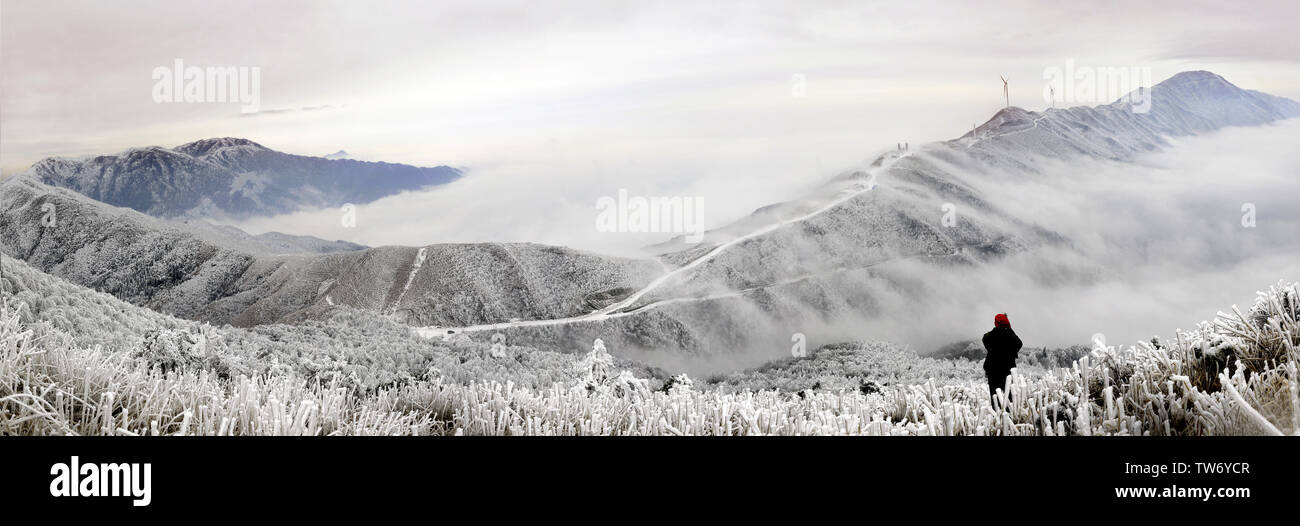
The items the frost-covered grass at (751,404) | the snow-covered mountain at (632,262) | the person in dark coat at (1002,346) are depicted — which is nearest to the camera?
the frost-covered grass at (751,404)

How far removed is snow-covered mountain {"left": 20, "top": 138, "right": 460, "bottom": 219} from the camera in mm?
11852

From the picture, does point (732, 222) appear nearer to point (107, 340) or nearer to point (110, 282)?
point (107, 340)

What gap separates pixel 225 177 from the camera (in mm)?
12516

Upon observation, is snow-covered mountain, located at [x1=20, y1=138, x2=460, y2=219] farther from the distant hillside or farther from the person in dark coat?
the person in dark coat

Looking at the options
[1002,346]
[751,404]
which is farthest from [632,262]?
[1002,346]

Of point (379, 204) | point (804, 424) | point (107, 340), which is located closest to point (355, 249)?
point (379, 204)

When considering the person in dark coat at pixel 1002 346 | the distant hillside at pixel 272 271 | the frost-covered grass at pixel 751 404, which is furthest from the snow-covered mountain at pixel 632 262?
the person in dark coat at pixel 1002 346

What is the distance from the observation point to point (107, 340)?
6625 mm

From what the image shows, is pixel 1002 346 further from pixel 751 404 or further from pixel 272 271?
pixel 272 271

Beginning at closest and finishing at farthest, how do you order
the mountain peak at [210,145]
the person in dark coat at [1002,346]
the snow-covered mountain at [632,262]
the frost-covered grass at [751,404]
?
the frost-covered grass at [751,404]
the person in dark coat at [1002,346]
the snow-covered mountain at [632,262]
the mountain peak at [210,145]

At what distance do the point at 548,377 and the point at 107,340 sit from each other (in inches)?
156

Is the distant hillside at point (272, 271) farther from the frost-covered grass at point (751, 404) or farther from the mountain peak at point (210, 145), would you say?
the frost-covered grass at point (751, 404)

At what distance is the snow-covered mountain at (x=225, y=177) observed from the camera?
11.9m
